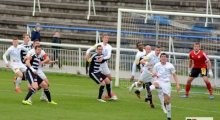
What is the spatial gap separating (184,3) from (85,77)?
7.51 m

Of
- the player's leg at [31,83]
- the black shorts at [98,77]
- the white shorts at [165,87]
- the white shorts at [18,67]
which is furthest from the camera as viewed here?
the white shorts at [18,67]

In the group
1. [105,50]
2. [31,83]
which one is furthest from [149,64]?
[31,83]

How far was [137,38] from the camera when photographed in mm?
27188

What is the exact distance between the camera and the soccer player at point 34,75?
21.3 m

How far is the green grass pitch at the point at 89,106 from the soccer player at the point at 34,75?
0.34 m

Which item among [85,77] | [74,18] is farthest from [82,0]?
[85,77]

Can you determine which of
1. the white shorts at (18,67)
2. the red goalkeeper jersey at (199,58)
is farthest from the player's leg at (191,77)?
the white shorts at (18,67)

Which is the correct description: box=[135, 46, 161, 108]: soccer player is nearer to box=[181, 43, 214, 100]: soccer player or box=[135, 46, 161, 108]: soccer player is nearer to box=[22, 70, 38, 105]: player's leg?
box=[181, 43, 214, 100]: soccer player

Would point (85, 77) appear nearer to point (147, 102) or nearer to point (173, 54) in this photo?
point (173, 54)

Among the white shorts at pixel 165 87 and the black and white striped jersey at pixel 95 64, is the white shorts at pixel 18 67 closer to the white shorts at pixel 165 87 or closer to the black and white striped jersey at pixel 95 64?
the black and white striped jersey at pixel 95 64

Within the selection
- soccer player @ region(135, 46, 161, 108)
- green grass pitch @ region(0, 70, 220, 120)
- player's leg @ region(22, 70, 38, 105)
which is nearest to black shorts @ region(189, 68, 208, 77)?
green grass pitch @ region(0, 70, 220, 120)

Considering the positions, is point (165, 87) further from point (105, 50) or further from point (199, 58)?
point (199, 58)

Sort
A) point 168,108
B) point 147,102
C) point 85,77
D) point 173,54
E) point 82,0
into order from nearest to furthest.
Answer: point 168,108, point 147,102, point 173,54, point 85,77, point 82,0

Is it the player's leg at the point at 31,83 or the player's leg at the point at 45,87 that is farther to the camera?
the player's leg at the point at 45,87
